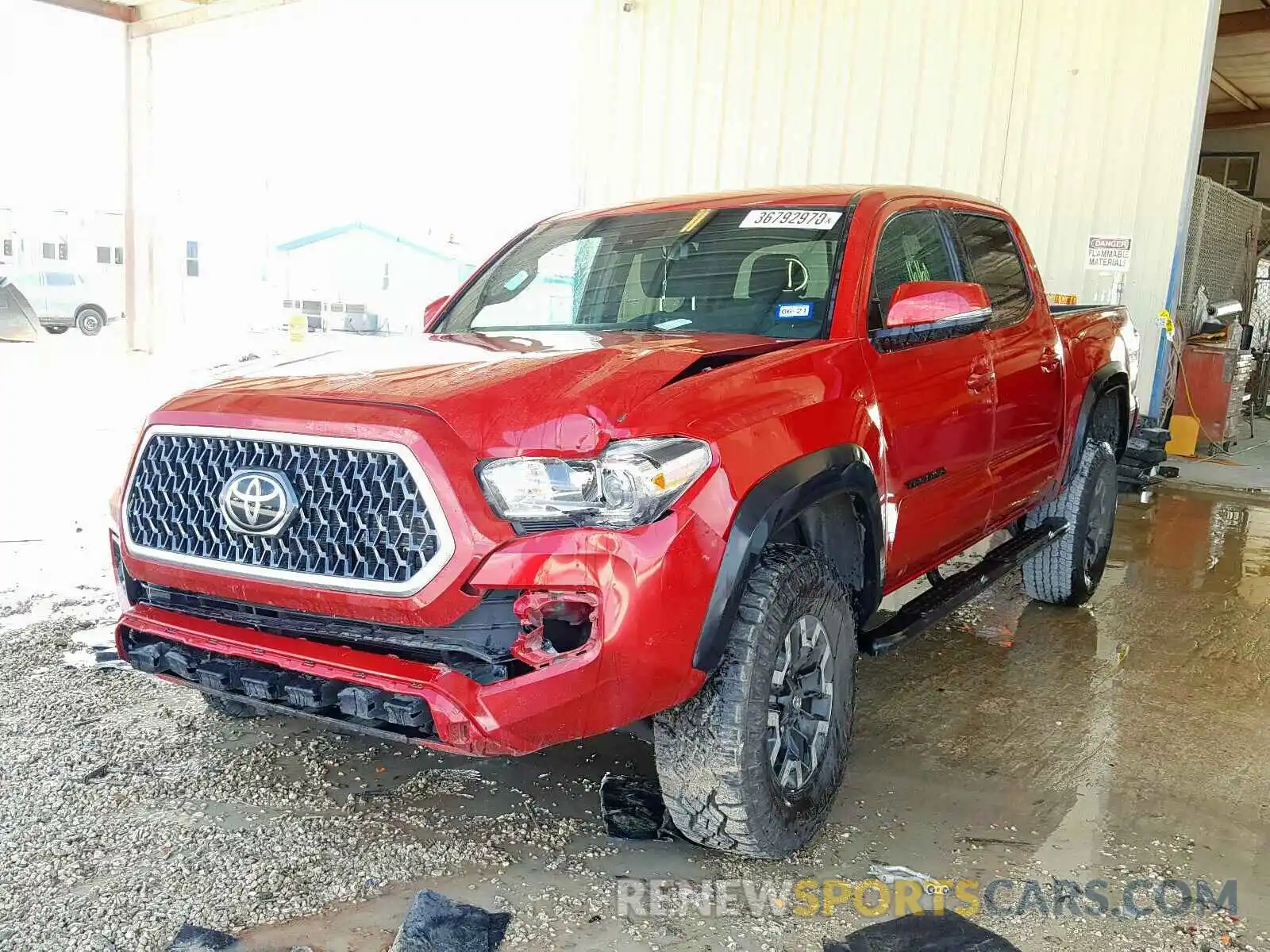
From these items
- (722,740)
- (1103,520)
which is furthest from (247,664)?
(1103,520)

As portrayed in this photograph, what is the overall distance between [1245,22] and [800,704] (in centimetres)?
1436

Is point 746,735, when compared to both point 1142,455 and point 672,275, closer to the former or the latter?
point 672,275

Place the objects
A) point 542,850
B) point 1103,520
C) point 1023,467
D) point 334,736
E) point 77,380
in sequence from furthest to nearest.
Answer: point 77,380 → point 1103,520 → point 1023,467 → point 334,736 → point 542,850

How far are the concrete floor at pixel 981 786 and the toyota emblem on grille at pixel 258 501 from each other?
86 centimetres

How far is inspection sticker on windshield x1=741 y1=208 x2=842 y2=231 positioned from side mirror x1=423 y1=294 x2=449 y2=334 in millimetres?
1121

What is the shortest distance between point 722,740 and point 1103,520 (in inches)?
133

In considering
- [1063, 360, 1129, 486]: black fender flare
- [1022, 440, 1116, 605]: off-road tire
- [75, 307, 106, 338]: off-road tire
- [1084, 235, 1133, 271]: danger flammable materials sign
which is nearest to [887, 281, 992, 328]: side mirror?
[1063, 360, 1129, 486]: black fender flare

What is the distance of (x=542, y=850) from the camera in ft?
8.59

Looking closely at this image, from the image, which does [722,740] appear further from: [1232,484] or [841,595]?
[1232,484]

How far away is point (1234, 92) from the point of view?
1819 centimetres

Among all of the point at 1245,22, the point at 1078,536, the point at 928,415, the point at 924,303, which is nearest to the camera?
the point at 924,303

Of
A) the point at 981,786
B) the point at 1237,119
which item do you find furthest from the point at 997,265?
the point at 1237,119

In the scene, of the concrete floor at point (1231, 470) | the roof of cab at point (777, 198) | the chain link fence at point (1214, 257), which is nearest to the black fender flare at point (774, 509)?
the roof of cab at point (777, 198)

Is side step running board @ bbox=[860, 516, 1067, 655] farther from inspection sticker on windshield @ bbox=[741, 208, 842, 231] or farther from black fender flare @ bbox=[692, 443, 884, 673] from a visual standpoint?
inspection sticker on windshield @ bbox=[741, 208, 842, 231]
